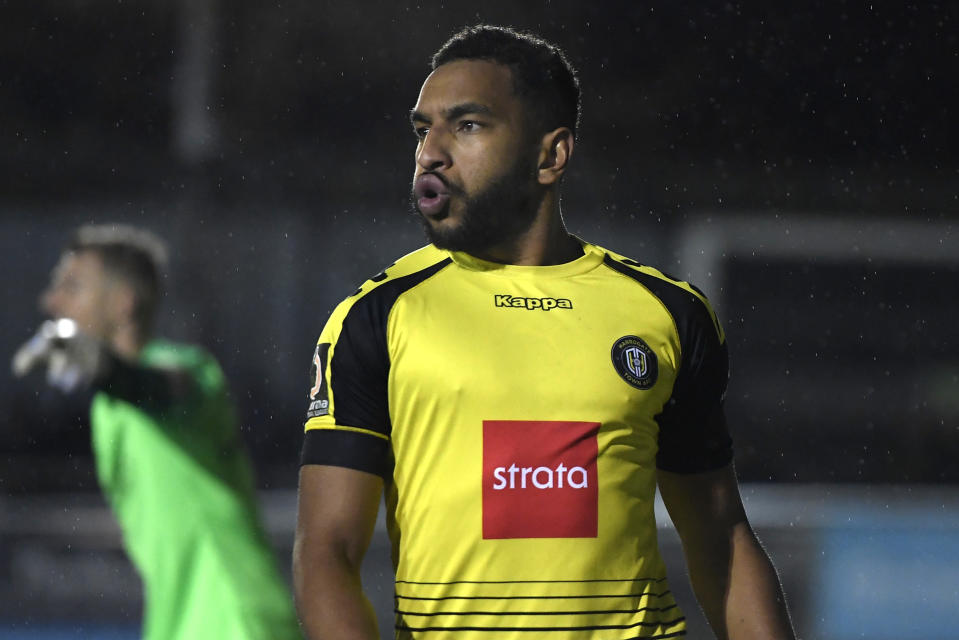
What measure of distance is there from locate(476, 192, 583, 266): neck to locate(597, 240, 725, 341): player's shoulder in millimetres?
56

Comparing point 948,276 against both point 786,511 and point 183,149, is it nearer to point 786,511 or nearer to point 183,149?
point 786,511

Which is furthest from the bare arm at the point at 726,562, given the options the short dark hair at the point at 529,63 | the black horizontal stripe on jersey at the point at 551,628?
the short dark hair at the point at 529,63

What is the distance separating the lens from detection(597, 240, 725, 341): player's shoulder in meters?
1.61

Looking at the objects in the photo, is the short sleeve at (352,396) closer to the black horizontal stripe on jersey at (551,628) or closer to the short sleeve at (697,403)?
the black horizontal stripe on jersey at (551,628)

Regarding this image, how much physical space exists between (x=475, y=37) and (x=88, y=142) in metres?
9.87

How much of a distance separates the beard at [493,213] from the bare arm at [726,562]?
36 cm

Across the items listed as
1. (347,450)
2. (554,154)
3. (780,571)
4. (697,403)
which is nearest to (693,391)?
(697,403)

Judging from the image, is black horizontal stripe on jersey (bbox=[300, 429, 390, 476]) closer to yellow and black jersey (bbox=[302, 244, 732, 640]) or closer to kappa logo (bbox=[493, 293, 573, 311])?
yellow and black jersey (bbox=[302, 244, 732, 640])

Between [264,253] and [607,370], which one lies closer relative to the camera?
[607,370]

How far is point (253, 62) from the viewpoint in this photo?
11.2 metres

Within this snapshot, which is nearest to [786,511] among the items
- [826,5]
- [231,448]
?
[826,5]

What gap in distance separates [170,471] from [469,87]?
1370 mm

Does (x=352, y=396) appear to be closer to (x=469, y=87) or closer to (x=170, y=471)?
(x=469, y=87)

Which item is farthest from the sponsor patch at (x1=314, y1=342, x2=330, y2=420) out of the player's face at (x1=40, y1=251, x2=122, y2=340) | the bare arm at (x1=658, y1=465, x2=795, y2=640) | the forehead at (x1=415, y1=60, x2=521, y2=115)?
the player's face at (x1=40, y1=251, x2=122, y2=340)
